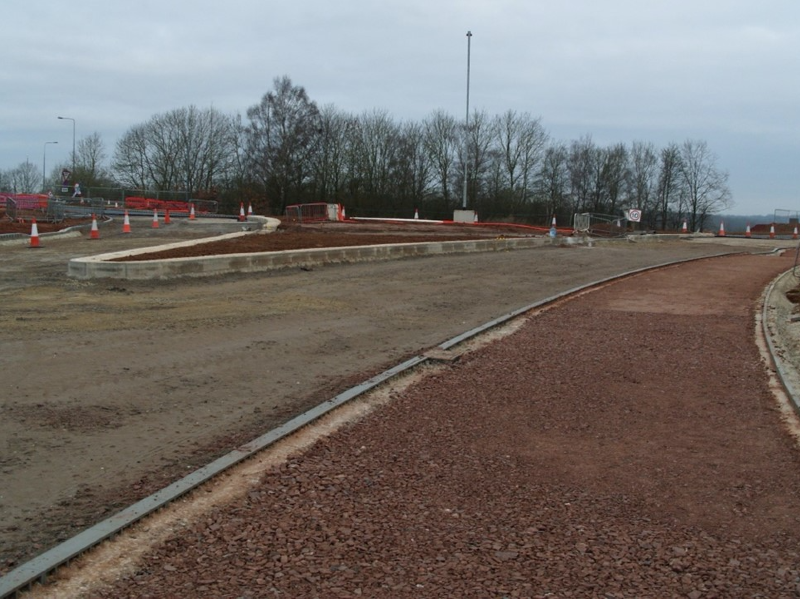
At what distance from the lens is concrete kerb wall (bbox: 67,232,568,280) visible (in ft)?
45.6

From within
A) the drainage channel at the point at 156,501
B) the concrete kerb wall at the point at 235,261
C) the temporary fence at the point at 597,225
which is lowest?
the drainage channel at the point at 156,501

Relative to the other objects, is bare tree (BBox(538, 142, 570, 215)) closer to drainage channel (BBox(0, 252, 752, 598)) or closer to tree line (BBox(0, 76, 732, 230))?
tree line (BBox(0, 76, 732, 230))

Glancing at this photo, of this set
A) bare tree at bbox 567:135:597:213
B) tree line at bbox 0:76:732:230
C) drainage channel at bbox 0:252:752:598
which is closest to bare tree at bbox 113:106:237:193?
tree line at bbox 0:76:732:230

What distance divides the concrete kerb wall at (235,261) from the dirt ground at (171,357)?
0.41 metres

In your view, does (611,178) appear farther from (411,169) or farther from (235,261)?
(235,261)

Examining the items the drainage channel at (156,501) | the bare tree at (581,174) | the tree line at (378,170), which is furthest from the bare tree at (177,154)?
the drainage channel at (156,501)

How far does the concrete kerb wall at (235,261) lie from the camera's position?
13.9m

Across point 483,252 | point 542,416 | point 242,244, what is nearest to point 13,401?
point 542,416

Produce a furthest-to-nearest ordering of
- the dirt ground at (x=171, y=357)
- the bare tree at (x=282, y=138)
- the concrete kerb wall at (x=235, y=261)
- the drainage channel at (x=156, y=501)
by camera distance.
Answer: the bare tree at (x=282, y=138) < the concrete kerb wall at (x=235, y=261) < the dirt ground at (x=171, y=357) < the drainage channel at (x=156, y=501)

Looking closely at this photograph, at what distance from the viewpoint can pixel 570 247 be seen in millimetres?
25469

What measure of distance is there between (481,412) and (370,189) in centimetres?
6131

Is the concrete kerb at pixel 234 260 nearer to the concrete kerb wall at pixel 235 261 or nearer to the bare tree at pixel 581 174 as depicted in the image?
the concrete kerb wall at pixel 235 261

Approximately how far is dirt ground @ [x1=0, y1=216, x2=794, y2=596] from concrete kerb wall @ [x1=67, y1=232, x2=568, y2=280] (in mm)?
407

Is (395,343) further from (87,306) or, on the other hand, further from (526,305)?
(87,306)
